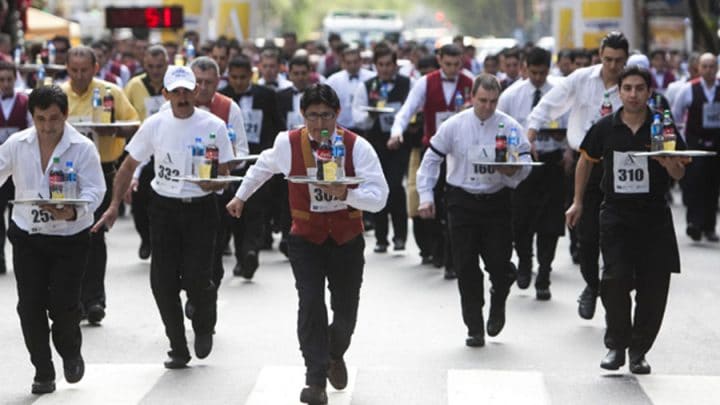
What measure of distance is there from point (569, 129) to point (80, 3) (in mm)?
109630

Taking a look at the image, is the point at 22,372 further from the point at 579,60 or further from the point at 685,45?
the point at 685,45

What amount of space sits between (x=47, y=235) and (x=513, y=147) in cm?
353

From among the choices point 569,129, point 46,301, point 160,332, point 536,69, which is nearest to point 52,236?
point 46,301

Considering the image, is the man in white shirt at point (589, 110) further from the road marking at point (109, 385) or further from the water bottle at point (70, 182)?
the water bottle at point (70, 182)

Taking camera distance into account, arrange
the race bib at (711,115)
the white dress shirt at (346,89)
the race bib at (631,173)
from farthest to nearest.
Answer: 1. the race bib at (711,115)
2. the white dress shirt at (346,89)
3. the race bib at (631,173)

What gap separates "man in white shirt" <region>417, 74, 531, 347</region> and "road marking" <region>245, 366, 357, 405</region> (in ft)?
4.43

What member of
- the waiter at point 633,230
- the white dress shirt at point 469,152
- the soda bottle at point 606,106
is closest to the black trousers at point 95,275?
the white dress shirt at point 469,152

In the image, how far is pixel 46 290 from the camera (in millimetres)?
10602

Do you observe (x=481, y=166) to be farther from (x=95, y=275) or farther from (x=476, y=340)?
(x=95, y=275)

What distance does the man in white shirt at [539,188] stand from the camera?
1517cm

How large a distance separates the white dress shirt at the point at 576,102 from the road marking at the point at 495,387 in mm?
3217

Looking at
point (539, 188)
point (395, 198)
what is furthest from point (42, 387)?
point (395, 198)

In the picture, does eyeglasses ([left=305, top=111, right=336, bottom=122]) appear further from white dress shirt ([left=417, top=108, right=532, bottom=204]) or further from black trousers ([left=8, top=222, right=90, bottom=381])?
white dress shirt ([left=417, top=108, right=532, bottom=204])

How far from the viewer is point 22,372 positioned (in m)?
11.3
